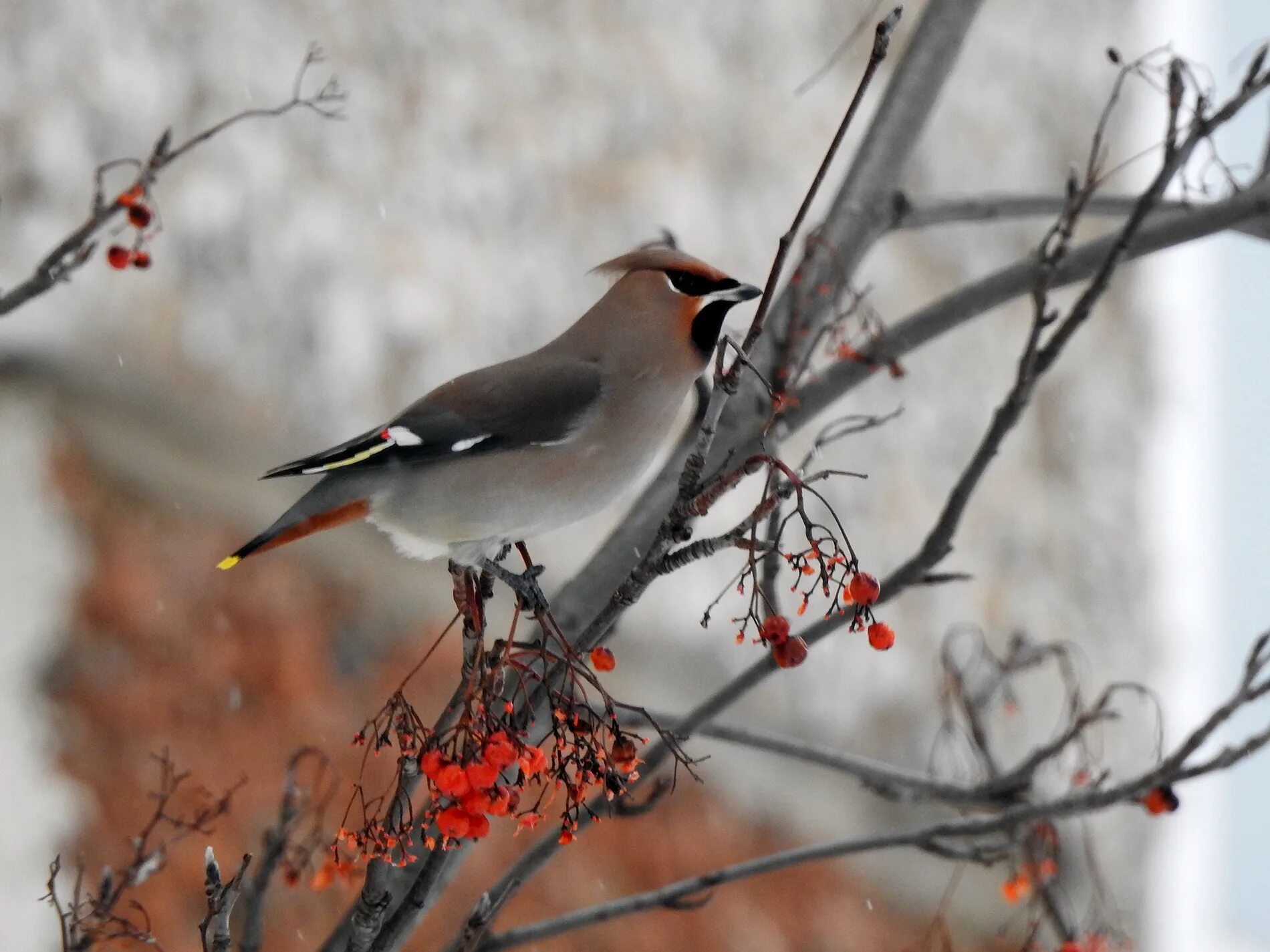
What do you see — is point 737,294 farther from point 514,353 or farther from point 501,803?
point 514,353

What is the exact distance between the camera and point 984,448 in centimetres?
89

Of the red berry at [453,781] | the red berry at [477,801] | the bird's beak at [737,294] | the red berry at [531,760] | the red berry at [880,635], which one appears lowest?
the red berry at [477,801]

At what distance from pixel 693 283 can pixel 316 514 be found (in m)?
0.36

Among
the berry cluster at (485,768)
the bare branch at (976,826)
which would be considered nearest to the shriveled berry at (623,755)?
the berry cluster at (485,768)

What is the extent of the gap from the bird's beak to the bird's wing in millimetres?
149

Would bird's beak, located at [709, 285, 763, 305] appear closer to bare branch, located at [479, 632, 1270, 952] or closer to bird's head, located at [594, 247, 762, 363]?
bird's head, located at [594, 247, 762, 363]

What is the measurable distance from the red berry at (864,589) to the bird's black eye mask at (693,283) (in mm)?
408

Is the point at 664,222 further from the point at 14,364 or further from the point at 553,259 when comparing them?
the point at 14,364

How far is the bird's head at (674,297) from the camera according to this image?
3.38 feet

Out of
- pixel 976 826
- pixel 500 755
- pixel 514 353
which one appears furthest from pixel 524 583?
pixel 514 353

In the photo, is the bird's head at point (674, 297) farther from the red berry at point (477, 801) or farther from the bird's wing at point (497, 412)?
the red berry at point (477, 801)

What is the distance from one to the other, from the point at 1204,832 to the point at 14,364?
9.45 ft

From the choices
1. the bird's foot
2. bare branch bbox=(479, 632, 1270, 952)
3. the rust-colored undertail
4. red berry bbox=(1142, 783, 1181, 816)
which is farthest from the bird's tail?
red berry bbox=(1142, 783, 1181, 816)

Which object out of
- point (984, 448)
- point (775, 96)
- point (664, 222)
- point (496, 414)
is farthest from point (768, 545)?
point (775, 96)
